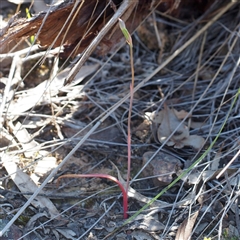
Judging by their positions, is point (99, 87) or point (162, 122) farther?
point (99, 87)

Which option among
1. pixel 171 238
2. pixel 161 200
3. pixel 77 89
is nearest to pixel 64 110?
pixel 77 89

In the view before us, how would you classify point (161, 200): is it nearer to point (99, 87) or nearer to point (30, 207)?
point (30, 207)

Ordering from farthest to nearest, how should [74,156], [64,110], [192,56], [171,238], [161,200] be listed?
[192,56] → [64,110] → [74,156] → [161,200] → [171,238]

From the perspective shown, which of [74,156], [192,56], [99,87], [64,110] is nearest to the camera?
[74,156]

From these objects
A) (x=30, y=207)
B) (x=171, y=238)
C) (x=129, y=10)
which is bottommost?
(x=171, y=238)

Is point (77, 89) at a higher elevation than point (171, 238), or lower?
higher

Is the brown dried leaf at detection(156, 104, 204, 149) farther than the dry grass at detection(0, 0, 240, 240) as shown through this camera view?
Yes

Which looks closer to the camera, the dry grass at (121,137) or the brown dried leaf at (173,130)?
the dry grass at (121,137)
